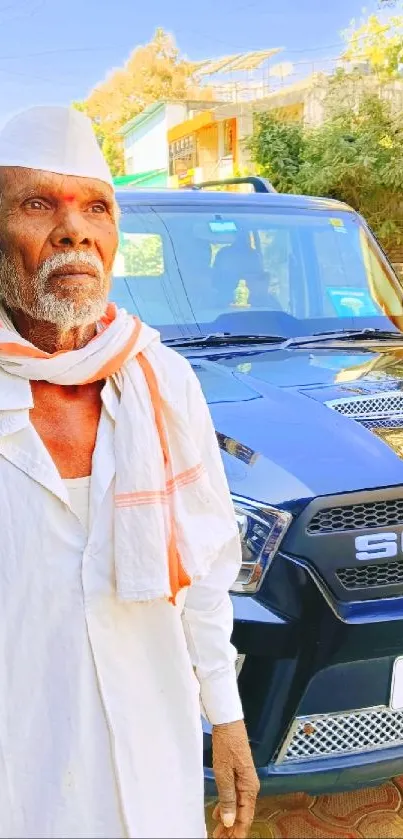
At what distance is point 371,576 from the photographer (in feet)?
6.99

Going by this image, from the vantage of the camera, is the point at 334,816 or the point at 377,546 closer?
the point at 377,546

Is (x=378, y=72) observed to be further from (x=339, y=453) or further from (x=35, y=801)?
(x=35, y=801)

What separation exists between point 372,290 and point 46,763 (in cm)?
283

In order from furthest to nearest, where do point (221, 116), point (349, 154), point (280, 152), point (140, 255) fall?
1. point (221, 116)
2. point (280, 152)
3. point (349, 154)
4. point (140, 255)

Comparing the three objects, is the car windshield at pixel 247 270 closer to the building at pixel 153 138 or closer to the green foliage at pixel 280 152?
the green foliage at pixel 280 152

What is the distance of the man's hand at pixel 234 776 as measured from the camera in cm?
158

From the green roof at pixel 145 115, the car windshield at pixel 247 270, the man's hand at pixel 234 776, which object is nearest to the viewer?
the man's hand at pixel 234 776

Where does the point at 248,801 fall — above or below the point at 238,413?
below

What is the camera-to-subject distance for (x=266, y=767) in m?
2.08

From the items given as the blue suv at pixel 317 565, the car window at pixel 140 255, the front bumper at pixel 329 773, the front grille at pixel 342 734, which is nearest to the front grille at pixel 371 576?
the blue suv at pixel 317 565

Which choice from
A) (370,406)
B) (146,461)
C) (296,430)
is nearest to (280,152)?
(370,406)

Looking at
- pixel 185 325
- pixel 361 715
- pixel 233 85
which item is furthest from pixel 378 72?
pixel 361 715

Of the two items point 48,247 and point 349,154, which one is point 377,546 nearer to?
point 48,247

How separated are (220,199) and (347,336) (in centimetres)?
87
